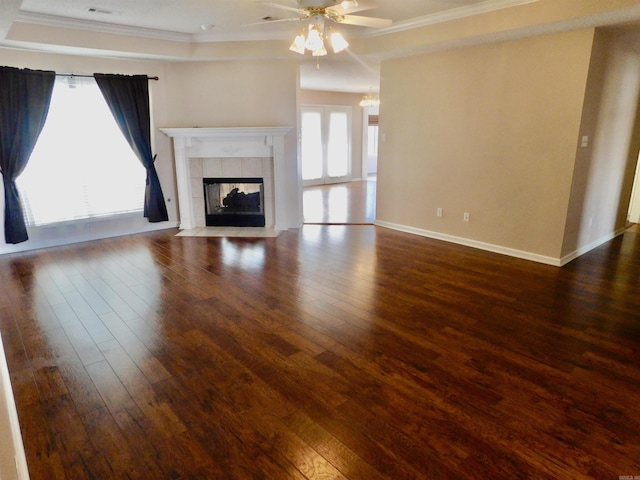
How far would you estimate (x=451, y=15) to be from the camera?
4.25 m

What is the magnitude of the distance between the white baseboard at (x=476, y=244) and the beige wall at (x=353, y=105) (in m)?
4.97

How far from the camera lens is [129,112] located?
542 centimetres

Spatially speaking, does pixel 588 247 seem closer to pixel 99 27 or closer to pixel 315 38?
pixel 315 38

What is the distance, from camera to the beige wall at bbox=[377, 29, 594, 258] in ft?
13.4

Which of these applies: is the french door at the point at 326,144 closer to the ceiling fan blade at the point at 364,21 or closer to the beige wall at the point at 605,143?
the ceiling fan blade at the point at 364,21

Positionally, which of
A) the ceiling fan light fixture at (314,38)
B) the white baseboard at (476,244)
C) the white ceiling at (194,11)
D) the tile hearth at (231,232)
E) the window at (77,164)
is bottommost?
the tile hearth at (231,232)

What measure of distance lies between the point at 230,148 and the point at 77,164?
1996mm

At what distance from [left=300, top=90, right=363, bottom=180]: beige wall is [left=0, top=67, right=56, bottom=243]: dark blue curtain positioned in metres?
6.05

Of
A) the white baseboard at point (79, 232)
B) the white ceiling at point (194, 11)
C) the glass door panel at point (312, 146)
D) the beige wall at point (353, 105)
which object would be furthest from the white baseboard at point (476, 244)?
the beige wall at point (353, 105)

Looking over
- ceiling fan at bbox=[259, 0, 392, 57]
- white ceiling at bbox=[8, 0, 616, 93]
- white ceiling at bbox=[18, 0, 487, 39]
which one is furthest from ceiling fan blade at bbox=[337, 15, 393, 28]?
white ceiling at bbox=[18, 0, 487, 39]

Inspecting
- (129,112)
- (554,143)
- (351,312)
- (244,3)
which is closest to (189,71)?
(129,112)

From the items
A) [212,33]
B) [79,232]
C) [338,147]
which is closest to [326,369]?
[79,232]

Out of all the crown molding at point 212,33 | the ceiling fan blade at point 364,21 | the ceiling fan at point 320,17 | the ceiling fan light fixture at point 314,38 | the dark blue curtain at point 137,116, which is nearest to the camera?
the ceiling fan at point 320,17

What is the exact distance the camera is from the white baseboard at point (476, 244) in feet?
14.5
